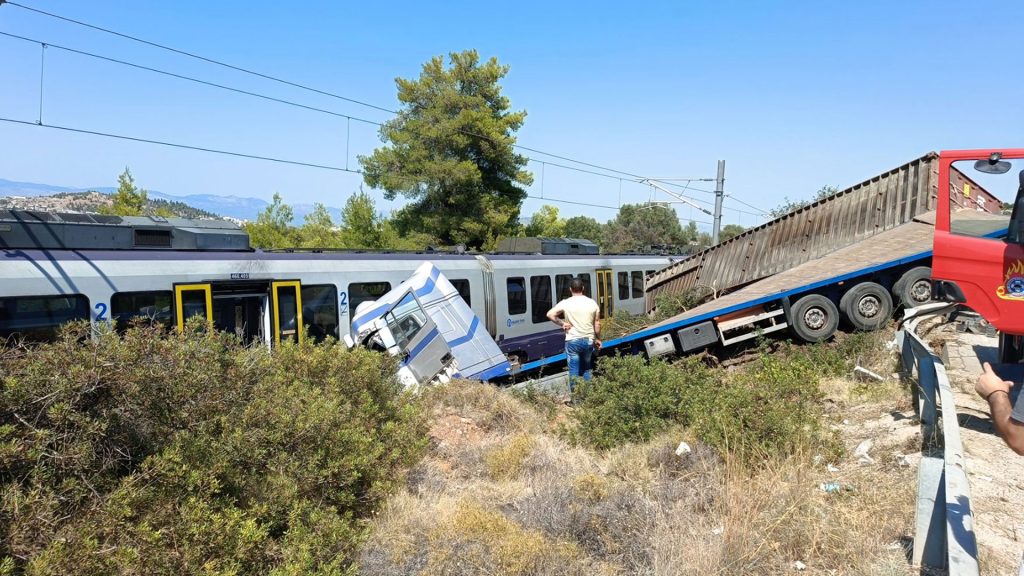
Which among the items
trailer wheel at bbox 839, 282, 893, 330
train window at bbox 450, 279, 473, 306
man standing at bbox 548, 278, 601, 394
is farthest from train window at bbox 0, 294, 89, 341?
trailer wheel at bbox 839, 282, 893, 330

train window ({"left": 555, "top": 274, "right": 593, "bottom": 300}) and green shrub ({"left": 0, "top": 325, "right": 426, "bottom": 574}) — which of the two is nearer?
green shrub ({"left": 0, "top": 325, "right": 426, "bottom": 574})

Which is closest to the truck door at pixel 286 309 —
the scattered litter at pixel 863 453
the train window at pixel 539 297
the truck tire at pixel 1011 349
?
the train window at pixel 539 297

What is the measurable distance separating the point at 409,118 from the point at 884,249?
24559 mm

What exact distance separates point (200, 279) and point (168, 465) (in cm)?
628

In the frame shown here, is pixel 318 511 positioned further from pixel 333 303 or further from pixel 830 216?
pixel 830 216

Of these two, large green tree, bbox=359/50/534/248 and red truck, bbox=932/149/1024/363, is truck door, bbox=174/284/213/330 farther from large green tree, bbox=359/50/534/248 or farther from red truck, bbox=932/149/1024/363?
large green tree, bbox=359/50/534/248

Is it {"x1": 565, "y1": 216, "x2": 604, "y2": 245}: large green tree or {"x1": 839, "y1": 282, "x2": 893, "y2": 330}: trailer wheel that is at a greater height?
{"x1": 565, "y1": 216, "x2": 604, "y2": 245}: large green tree

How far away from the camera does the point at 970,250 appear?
273 inches

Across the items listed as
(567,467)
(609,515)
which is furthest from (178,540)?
(567,467)

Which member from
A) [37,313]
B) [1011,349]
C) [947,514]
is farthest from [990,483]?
[37,313]

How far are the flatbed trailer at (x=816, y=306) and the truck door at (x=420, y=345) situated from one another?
2.15 metres

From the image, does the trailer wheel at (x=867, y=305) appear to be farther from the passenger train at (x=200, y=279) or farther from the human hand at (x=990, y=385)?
the human hand at (x=990, y=385)

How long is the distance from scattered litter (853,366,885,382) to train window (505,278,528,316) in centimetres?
704

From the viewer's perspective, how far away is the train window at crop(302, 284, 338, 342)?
10234 millimetres
